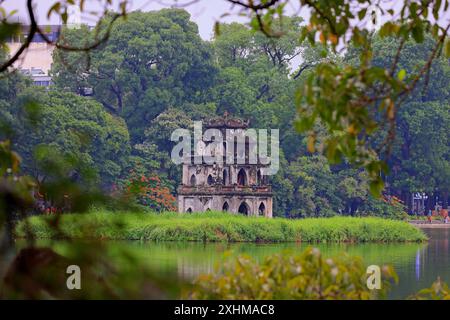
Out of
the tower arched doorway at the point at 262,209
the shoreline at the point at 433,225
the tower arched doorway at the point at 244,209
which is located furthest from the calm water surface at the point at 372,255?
the shoreline at the point at 433,225

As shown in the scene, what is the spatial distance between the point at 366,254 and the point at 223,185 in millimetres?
9877

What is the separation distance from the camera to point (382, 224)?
43.7 meters

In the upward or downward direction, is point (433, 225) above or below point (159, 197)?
below

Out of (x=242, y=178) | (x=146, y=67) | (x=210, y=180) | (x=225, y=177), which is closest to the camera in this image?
(x=210, y=180)

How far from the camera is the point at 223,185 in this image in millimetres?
43875

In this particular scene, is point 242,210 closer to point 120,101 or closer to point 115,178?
point 115,178

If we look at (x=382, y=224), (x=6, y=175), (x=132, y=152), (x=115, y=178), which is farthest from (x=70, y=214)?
(x=132, y=152)

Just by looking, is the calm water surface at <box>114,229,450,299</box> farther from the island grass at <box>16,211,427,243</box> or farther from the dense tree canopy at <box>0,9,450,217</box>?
Result: the dense tree canopy at <box>0,9,450,217</box>

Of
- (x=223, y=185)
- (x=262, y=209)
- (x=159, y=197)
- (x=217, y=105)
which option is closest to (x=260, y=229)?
(x=223, y=185)

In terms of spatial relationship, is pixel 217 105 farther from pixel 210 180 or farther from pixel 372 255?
pixel 372 255

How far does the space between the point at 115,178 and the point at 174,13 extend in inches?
426

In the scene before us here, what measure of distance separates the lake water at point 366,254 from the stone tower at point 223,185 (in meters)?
4.62

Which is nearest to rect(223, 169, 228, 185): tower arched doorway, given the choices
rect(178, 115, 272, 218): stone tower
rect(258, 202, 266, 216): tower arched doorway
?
rect(178, 115, 272, 218): stone tower
